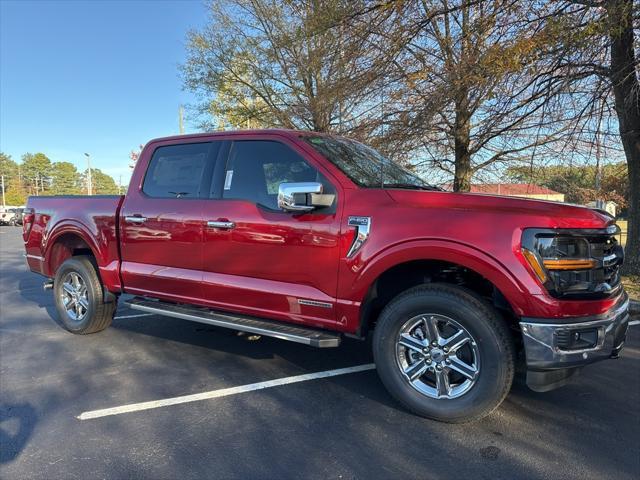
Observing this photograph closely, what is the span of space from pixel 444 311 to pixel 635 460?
1.36 metres

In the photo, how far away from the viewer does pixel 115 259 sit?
16.1 ft

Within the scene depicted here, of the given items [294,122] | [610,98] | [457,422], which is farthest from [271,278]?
[294,122]

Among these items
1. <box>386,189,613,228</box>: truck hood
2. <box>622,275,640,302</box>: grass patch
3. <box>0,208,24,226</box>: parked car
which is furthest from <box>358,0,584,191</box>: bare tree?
<box>0,208,24,226</box>: parked car

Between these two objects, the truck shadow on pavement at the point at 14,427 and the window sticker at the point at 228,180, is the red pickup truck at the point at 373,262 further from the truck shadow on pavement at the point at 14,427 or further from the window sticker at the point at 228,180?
the truck shadow on pavement at the point at 14,427

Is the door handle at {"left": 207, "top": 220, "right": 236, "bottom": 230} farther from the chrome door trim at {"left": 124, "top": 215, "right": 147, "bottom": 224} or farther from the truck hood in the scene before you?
the truck hood

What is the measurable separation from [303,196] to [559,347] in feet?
6.25

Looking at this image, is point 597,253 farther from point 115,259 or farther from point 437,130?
point 437,130

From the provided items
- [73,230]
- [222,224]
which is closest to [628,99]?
[222,224]

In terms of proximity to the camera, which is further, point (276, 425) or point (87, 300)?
point (87, 300)

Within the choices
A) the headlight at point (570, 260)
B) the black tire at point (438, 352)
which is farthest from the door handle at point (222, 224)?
the headlight at point (570, 260)

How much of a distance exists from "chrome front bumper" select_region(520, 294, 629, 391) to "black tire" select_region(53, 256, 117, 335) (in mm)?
4263

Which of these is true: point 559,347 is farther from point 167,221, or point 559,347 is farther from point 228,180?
point 167,221

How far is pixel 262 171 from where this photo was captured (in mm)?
4039

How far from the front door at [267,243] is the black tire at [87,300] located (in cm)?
167
